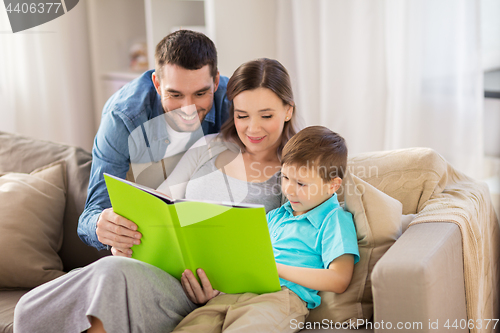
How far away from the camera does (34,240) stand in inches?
60.7

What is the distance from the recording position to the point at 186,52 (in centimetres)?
142

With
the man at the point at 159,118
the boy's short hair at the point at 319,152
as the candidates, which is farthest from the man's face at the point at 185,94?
the boy's short hair at the point at 319,152

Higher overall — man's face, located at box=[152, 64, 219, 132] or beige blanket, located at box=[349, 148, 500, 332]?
man's face, located at box=[152, 64, 219, 132]

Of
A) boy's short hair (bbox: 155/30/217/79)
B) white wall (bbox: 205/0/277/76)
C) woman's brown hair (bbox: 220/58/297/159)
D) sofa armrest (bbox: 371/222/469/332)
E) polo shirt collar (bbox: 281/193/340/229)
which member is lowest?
sofa armrest (bbox: 371/222/469/332)

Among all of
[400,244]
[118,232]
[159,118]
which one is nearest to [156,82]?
[159,118]

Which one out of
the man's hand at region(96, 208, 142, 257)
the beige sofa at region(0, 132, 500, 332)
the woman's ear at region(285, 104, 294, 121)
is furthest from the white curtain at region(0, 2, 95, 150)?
the woman's ear at region(285, 104, 294, 121)

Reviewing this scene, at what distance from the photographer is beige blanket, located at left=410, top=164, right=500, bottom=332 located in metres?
1.13

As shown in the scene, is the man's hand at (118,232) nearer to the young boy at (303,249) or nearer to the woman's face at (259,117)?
the young boy at (303,249)

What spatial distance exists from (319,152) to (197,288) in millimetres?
475

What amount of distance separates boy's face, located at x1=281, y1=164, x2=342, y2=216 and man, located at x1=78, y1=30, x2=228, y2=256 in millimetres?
477

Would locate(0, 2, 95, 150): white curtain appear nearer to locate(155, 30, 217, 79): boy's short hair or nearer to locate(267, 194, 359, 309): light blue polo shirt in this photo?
locate(155, 30, 217, 79): boy's short hair

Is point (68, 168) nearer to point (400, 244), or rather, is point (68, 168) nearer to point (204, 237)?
point (204, 237)

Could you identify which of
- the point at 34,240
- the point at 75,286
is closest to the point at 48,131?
the point at 34,240

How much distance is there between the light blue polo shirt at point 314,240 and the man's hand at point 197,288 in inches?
7.5
